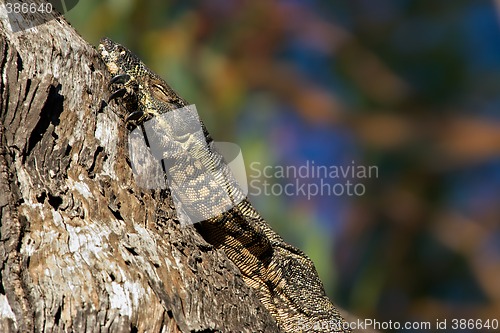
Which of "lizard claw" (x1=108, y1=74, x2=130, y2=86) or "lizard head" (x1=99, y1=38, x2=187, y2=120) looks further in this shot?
"lizard head" (x1=99, y1=38, x2=187, y2=120)

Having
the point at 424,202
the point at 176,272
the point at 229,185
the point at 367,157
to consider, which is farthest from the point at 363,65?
the point at 176,272

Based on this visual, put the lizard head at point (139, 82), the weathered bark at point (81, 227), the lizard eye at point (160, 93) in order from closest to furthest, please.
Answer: the weathered bark at point (81, 227)
the lizard head at point (139, 82)
the lizard eye at point (160, 93)

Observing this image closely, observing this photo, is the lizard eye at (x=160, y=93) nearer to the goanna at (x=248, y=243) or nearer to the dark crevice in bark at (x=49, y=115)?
the goanna at (x=248, y=243)

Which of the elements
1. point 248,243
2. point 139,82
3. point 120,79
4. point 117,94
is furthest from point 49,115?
point 248,243

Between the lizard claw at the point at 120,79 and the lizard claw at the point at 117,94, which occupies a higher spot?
the lizard claw at the point at 120,79

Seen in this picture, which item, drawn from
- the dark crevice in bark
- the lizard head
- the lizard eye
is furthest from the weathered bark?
the lizard eye

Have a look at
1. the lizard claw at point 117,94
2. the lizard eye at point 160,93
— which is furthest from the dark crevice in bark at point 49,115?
the lizard eye at point 160,93

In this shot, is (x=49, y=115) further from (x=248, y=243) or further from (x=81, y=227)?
(x=248, y=243)

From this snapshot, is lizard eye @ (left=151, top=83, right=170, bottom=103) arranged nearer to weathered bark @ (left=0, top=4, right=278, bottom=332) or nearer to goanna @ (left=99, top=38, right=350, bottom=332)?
goanna @ (left=99, top=38, right=350, bottom=332)
